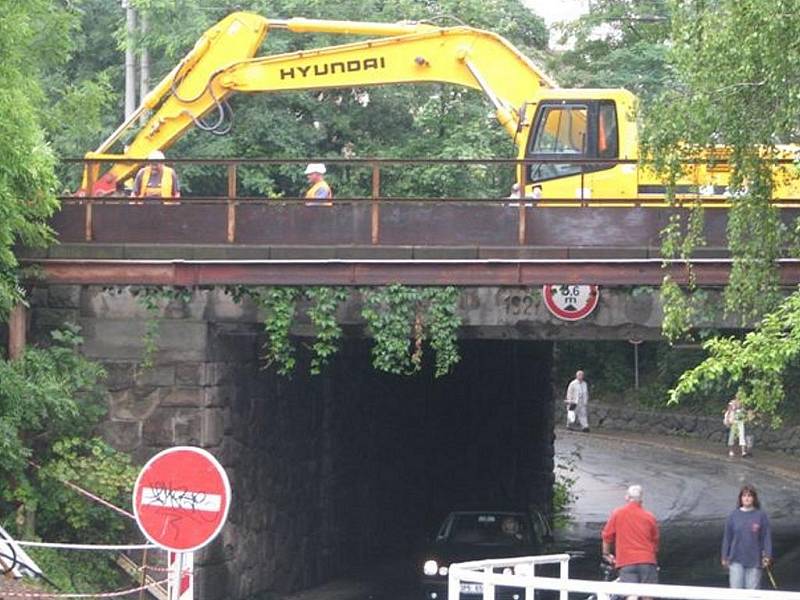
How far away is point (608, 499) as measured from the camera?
128 feet

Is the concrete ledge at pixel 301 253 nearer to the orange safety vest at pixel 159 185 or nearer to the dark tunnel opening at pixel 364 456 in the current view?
the dark tunnel opening at pixel 364 456

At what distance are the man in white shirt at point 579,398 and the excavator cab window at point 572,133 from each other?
19836mm

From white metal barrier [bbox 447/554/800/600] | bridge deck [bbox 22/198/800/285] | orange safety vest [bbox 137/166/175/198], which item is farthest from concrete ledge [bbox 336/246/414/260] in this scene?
white metal barrier [bbox 447/554/800/600]

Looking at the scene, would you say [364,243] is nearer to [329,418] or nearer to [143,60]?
[329,418]

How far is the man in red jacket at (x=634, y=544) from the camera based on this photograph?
19.7 meters

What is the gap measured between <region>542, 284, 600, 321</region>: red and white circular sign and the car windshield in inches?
148

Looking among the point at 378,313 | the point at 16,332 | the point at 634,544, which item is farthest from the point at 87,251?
the point at 634,544

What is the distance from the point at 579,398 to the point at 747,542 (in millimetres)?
27089

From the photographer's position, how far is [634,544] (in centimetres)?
1966

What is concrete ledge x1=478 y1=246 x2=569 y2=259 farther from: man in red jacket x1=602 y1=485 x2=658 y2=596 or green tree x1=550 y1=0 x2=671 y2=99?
green tree x1=550 y1=0 x2=671 y2=99

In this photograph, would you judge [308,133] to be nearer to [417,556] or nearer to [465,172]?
[465,172]

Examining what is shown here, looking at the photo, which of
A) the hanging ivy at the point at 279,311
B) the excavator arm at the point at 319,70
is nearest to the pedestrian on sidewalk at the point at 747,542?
the hanging ivy at the point at 279,311

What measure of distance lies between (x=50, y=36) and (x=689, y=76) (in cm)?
792

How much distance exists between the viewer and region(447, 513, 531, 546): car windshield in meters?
24.8
